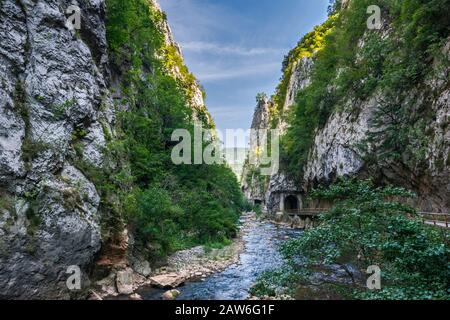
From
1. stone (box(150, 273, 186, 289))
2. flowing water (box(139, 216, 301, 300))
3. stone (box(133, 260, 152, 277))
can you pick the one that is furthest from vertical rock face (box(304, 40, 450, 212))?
stone (box(133, 260, 152, 277))

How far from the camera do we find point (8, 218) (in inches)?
337

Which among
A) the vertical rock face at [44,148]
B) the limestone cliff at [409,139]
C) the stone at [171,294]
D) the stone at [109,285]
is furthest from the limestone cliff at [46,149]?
the limestone cliff at [409,139]

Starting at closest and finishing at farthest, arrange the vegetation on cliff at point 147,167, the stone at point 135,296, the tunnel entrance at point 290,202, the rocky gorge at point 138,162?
1. the rocky gorge at point 138,162
2. the stone at point 135,296
3. the vegetation on cliff at point 147,167
4. the tunnel entrance at point 290,202

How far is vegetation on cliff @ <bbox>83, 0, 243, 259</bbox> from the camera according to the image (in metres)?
13.9

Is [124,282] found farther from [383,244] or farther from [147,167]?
[383,244]

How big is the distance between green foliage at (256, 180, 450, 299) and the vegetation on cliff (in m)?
8.35

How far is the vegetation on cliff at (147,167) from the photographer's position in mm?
13883

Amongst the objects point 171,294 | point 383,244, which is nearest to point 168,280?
point 171,294

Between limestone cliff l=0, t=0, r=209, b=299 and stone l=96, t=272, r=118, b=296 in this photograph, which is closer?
limestone cliff l=0, t=0, r=209, b=299

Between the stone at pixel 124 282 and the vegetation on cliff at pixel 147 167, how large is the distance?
1610mm

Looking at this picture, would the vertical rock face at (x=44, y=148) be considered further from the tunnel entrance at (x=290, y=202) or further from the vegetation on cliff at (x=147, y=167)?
the tunnel entrance at (x=290, y=202)

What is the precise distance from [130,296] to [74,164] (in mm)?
5611

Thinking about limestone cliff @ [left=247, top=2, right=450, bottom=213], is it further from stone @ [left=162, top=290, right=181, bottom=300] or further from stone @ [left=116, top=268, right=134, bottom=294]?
stone @ [left=116, top=268, right=134, bottom=294]
